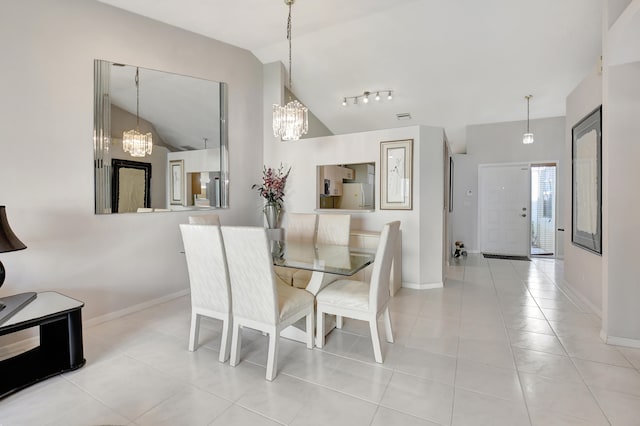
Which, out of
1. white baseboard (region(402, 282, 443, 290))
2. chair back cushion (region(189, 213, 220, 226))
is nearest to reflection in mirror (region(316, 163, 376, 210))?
white baseboard (region(402, 282, 443, 290))

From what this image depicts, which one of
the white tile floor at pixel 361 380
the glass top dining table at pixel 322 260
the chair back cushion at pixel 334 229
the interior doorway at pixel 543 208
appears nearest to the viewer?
the white tile floor at pixel 361 380

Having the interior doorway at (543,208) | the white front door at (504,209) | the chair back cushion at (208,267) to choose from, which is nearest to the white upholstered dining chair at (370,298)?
the chair back cushion at (208,267)

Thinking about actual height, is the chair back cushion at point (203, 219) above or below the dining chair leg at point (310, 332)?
above

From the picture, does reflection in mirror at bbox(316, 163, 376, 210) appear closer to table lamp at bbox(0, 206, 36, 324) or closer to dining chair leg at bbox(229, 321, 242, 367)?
dining chair leg at bbox(229, 321, 242, 367)

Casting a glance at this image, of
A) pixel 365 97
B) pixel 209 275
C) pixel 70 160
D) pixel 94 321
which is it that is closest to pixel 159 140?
pixel 70 160

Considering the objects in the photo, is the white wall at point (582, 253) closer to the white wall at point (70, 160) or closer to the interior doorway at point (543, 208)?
the interior doorway at point (543, 208)

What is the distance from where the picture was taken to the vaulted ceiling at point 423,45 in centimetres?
347

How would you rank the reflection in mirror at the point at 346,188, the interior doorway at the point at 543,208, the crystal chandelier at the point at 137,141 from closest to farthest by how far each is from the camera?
the crystal chandelier at the point at 137,141, the reflection in mirror at the point at 346,188, the interior doorway at the point at 543,208

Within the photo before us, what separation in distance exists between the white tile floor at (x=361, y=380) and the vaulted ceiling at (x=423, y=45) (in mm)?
3135

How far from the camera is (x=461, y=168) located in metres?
6.70

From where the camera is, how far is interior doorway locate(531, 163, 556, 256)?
6.24m

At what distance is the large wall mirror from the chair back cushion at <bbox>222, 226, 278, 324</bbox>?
1.80 metres

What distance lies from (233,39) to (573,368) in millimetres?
4901

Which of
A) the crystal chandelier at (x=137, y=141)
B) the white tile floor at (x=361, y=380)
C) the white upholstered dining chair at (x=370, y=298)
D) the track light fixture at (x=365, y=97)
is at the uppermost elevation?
the track light fixture at (x=365, y=97)
